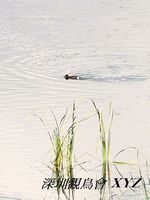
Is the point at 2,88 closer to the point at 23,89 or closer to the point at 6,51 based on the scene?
the point at 23,89

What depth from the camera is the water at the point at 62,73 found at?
343cm

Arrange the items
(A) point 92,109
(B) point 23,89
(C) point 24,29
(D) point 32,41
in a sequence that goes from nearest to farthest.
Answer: (A) point 92,109 < (B) point 23,89 < (D) point 32,41 < (C) point 24,29

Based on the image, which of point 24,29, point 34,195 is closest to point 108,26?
point 24,29

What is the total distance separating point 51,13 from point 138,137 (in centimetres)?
457

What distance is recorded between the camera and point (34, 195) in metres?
2.87

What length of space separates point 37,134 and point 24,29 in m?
3.44

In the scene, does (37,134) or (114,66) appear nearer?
(37,134)

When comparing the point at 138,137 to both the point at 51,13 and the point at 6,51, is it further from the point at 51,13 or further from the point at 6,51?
the point at 51,13

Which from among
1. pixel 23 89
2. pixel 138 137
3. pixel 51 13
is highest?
pixel 51 13

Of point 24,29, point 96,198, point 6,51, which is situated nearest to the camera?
point 96,198

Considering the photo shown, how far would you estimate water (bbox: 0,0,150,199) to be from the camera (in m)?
3.43

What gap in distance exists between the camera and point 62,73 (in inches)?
201

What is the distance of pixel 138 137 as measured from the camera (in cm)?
361

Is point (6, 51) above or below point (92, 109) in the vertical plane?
above
